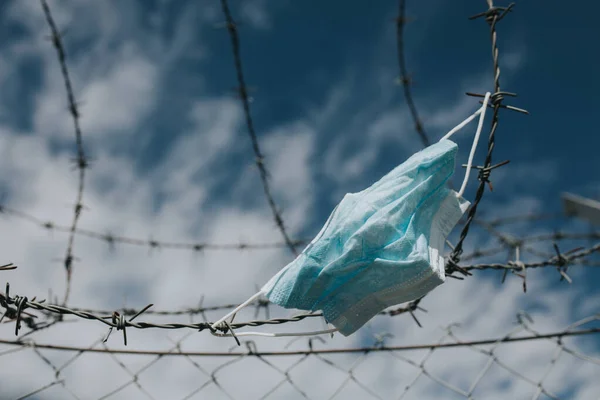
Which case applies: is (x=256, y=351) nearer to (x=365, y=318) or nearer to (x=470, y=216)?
(x=365, y=318)

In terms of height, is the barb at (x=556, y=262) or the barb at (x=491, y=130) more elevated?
the barb at (x=491, y=130)

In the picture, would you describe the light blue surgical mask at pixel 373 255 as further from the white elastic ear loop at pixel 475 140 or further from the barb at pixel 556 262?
the barb at pixel 556 262

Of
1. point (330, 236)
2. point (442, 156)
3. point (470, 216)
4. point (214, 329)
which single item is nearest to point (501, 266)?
point (470, 216)

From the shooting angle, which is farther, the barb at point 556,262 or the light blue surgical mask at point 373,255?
the barb at point 556,262

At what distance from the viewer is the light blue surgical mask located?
1.77 m

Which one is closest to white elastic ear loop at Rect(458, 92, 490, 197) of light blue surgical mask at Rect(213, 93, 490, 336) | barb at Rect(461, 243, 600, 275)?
light blue surgical mask at Rect(213, 93, 490, 336)

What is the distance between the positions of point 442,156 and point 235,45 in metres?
1.89

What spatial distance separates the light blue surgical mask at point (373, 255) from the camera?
177cm

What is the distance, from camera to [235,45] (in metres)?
3.41

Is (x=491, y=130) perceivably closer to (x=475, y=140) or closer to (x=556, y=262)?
(x=475, y=140)

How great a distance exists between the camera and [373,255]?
5.85ft

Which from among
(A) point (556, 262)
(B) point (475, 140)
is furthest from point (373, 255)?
(A) point (556, 262)

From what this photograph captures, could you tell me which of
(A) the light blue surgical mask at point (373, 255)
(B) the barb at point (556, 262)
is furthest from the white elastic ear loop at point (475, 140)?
(B) the barb at point (556, 262)

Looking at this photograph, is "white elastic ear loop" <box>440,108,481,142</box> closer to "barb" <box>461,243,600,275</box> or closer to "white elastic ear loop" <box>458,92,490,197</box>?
"white elastic ear loop" <box>458,92,490,197</box>
